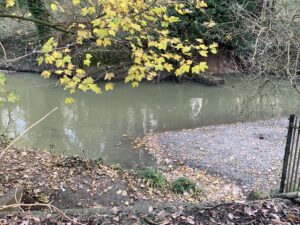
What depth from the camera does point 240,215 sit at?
11.7 ft

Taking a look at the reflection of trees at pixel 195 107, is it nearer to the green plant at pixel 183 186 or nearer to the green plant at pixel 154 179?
the green plant at pixel 183 186

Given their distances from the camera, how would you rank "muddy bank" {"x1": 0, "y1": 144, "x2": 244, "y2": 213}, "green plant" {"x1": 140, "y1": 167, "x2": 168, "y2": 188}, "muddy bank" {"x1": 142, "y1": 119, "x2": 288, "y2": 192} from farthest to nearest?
1. "muddy bank" {"x1": 142, "y1": 119, "x2": 288, "y2": 192}
2. "green plant" {"x1": 140, "y1": 167, "x2": 168, "y2": 188}
3. "muddy bank" {"x1": 0, "y1": 144, "x2": 244, "y2": 213}

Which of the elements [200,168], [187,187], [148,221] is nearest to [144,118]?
[200,168]

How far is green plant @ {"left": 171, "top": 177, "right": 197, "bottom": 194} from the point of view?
765 centimetres

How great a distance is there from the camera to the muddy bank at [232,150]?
363 inches

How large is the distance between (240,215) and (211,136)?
8842 mm

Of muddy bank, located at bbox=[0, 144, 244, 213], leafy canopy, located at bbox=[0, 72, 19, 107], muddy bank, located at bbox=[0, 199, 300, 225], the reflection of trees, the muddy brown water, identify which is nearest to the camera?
muddy bank, located at bbox=[0, 199, 300, 225]

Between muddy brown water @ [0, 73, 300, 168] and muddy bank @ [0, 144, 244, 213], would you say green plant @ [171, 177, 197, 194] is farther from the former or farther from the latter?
muddy brown water @ [0, 73, 300, 168]

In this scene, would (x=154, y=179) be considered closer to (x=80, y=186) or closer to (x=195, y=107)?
(x=80, y=186)

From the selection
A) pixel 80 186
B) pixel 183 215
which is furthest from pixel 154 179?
pixel 183 215

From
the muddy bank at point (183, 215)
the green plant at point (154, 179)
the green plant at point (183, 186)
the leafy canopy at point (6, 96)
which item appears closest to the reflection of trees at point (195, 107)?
the green plant at point (183, 186)

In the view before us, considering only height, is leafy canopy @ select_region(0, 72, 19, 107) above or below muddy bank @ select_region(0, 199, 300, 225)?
above

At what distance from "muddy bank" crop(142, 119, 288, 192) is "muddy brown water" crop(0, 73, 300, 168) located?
0.81 meters

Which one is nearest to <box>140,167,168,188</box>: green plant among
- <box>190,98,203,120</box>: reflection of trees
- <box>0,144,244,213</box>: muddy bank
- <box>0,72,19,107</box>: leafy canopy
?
<box>0,144,244,213</box>: muddy bank
